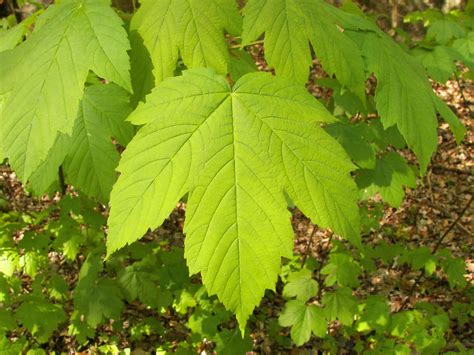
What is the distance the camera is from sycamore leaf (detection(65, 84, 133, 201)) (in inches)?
63.1

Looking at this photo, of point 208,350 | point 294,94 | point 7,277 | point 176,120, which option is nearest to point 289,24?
point 294,94

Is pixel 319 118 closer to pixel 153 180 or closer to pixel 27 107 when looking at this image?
pixel 153 180

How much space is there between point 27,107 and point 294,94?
0.68m

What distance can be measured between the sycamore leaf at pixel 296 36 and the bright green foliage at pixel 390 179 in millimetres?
1782

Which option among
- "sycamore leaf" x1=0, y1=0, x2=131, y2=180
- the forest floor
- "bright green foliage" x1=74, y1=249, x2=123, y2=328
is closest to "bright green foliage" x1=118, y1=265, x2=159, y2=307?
"bright green foliage" x1=74, y1=249, x2=123, y2=328

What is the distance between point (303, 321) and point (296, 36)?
105 inches

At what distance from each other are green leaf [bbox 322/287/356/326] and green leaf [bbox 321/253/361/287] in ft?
0.29

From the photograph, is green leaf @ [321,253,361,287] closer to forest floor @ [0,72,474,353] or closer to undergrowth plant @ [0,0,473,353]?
forest floor @ [0,72,474,353]

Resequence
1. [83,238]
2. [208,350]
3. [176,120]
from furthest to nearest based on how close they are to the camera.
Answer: [208,350]
[83,238]
[176,120]

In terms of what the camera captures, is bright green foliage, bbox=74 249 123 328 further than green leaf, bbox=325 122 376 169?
Yes

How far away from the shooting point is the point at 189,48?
1.23 m

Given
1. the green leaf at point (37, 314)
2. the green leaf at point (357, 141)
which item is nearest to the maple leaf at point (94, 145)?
the green leaf at point (357, 141)

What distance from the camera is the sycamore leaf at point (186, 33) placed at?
48.4 inches

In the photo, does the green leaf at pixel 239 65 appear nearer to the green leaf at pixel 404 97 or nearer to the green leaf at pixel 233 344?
the green leaf at pixel 404 97
